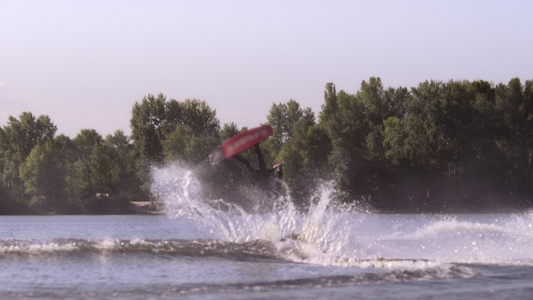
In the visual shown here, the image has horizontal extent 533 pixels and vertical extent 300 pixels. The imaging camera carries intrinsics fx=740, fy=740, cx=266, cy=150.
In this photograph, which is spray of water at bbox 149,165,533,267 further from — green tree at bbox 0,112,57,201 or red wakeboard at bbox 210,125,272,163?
green tree at bbox 0,112,57,201

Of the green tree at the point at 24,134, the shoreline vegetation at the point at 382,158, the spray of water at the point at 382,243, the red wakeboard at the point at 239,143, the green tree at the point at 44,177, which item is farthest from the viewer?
the green tree at the point at 24,134

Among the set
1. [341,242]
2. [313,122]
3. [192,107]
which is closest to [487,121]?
[313,122]

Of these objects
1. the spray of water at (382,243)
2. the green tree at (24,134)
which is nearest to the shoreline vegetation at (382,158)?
the green tree at (24,134)

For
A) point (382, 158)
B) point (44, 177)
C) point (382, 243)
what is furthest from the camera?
point (44, 177)

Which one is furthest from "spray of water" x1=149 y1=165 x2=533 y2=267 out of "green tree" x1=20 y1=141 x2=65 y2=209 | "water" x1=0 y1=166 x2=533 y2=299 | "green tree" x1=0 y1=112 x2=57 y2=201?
"green tree" x1=0 y1=112 x2=57 y2=201

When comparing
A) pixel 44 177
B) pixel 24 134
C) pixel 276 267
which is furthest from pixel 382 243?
pixel 24 134

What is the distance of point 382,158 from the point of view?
90.1 m

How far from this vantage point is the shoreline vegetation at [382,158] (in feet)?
281

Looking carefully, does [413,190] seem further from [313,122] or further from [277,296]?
[277,296]

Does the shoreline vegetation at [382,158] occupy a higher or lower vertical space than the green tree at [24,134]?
lower

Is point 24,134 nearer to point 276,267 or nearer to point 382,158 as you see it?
point 382,158

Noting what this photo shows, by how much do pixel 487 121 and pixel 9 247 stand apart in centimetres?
6856

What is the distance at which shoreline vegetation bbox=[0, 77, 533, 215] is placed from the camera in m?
85.8

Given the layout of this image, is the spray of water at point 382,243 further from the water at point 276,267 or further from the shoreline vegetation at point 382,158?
the shoreline vegetation at point 382,158
